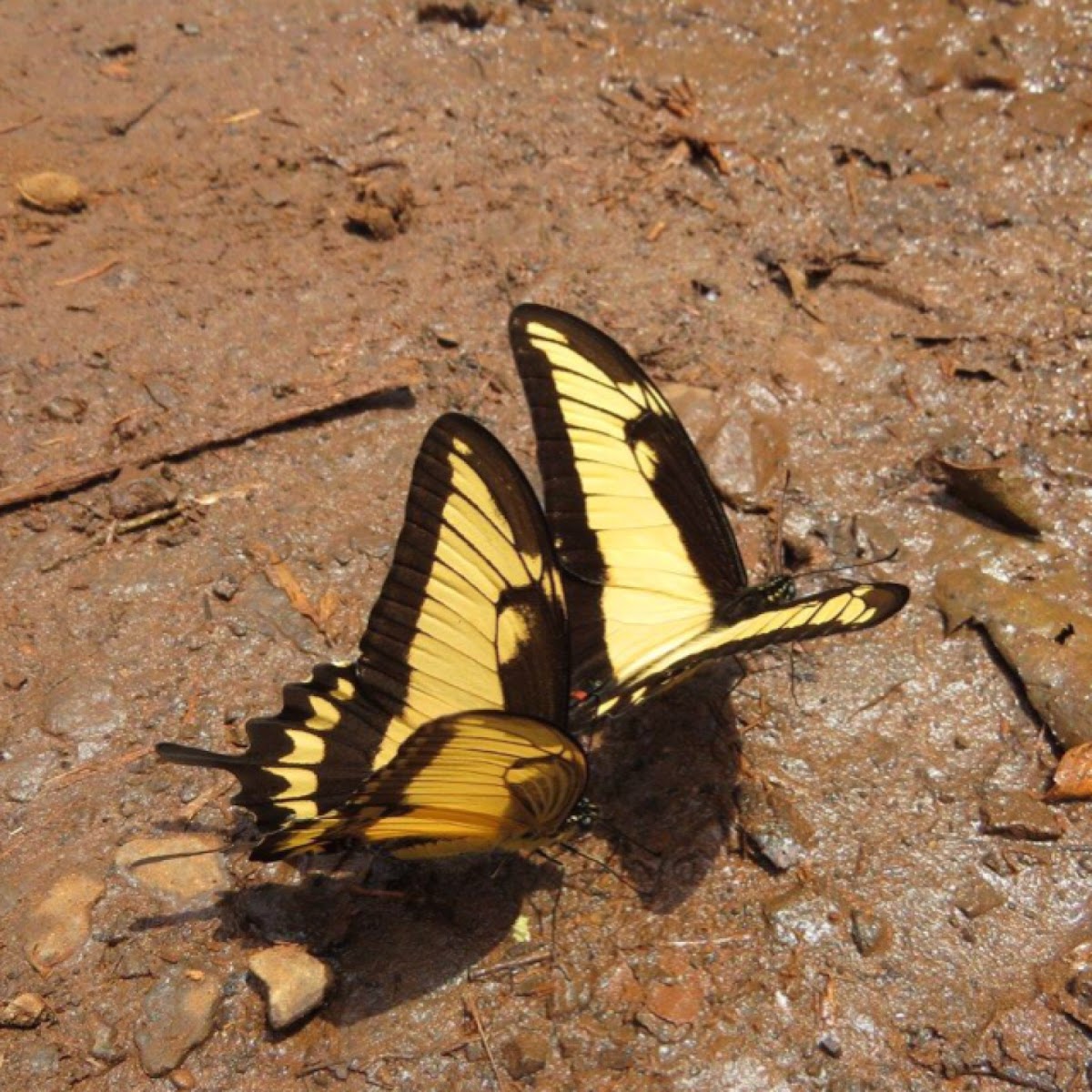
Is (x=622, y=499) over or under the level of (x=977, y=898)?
over

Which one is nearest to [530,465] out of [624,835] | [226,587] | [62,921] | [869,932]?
[226,587]

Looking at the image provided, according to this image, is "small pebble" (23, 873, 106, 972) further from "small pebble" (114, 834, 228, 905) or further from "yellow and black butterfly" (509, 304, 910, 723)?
"yellow and black butterfly" (509, 304, 910, 723)

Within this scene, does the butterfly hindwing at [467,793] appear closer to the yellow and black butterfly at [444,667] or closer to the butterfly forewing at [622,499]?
the yellow and black butterfly at [444,667]

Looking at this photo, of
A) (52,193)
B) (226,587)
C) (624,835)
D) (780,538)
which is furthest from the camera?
(52,193)

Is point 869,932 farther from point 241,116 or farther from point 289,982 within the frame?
point 241,116

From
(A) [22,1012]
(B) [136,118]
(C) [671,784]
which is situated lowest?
(A) [22,1012]

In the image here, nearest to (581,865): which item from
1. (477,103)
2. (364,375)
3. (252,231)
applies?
(364,375)

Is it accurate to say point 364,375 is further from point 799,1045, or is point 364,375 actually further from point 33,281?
point 799,1045
